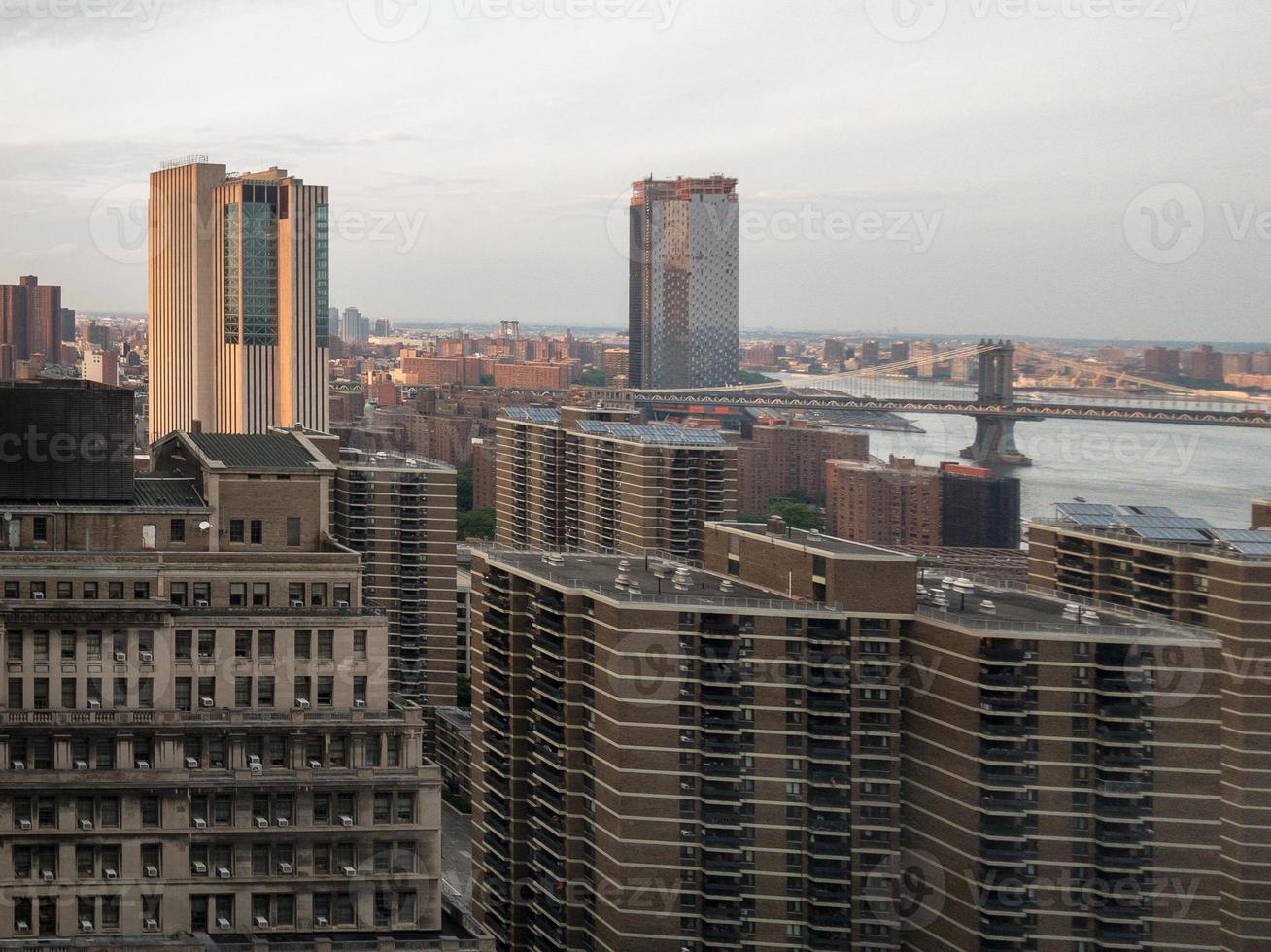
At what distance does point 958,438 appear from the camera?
225 feet

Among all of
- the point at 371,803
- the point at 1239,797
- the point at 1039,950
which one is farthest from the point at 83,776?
the point at 1239,797

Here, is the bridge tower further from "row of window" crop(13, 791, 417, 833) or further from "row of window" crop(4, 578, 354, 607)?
"row of window" crop(13, 791, 417, 833)

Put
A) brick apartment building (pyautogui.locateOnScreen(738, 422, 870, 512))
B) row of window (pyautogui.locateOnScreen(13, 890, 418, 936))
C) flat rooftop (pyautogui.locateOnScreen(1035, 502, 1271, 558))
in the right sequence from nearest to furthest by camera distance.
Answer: row of window (pyautogui.locateOnScreen(13, 890, 418, 936)) < flat rooftop (pyautogui.locateOnScreen(1035, 502, 1271, 558)) < brick apartment building (pyautogui.locateOnScreen(738, 422, 870, 512))

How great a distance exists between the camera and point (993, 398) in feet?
212

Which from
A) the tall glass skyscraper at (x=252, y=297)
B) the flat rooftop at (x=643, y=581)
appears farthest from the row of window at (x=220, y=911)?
the tall glass skyscraper at (x=252, y=297)

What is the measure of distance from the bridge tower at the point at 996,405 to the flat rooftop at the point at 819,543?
39943 millimetres

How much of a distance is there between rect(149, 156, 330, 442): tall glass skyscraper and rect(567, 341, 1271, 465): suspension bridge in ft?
35.8

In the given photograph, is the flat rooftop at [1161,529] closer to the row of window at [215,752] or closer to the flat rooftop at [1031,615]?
the flat rooftop at [1031,615]

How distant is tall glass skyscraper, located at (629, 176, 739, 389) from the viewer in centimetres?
9288

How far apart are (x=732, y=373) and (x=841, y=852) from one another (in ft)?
254

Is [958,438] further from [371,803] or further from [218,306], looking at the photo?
[371,803]

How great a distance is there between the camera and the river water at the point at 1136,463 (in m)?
46.3

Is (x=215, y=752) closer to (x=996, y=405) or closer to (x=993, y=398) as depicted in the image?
(x=996, y=405)

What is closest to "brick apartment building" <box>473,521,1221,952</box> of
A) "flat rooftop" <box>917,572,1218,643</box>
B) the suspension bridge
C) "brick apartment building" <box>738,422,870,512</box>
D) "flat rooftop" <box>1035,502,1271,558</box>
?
"flat rooftop" <box>917,572,1218,643</box>
